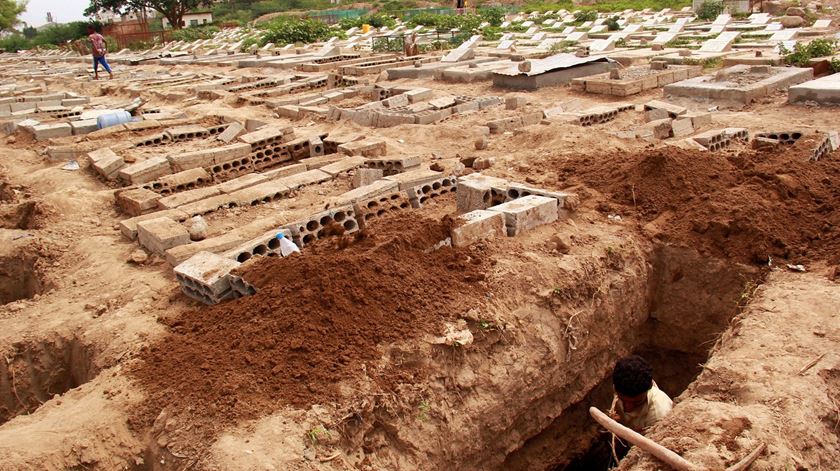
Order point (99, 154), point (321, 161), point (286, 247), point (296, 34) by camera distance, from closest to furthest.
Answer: point (286, 247) < point (321, 161) < point (99, 154) < point (296, 34)

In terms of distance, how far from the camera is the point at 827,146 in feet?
25.3

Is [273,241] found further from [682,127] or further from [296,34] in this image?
[296,34]

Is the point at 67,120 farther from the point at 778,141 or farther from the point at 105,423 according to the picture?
the point at 778,141

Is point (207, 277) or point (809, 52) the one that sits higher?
point (809, 52)

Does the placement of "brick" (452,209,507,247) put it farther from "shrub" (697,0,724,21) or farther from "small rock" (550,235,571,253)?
"shrub" (697,0,724,21)

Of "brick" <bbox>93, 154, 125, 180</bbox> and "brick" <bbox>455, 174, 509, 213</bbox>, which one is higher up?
"brick" <bbox>93, 154, 125, 180</bbox>

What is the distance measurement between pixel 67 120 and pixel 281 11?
4250 cm

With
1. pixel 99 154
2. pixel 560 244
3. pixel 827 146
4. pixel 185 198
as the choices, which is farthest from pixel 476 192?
pixel 99 154

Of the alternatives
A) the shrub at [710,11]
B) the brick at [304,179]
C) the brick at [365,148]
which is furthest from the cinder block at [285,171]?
the shrub at [710,11]

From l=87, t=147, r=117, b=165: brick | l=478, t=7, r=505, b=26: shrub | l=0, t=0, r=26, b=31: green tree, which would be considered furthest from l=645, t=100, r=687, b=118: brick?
l=0, t=0, r=26, b=31: green tree

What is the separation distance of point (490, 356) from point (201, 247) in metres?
3.14

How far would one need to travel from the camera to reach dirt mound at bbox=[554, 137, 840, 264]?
19.4 ft

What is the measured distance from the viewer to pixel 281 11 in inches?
2068

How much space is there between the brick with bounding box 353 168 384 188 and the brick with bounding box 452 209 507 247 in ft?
7.81
